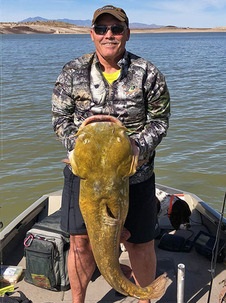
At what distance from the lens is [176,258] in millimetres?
4211

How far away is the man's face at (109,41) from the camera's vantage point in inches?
99.1

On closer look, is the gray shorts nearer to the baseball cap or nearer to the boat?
the boat

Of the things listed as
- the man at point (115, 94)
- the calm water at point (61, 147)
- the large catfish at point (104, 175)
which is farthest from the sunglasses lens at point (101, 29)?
the calm water at point (61, 147)

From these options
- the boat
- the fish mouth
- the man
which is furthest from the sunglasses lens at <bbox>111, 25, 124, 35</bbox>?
the boat

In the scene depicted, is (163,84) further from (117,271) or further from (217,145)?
(217,145)

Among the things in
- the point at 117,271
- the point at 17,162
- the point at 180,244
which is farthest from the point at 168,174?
the point at 117,271

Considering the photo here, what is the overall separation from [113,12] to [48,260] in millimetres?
2220

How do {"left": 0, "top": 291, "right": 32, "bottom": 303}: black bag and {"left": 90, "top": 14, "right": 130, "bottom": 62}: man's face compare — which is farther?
{"left": 0, "top": 291, "right": 32, "bottom": 303}: black bag

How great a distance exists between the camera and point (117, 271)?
2.44 m

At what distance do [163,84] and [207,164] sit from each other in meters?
6.79

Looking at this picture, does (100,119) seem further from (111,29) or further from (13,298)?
(13,298)

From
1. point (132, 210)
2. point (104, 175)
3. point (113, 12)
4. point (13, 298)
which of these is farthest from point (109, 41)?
point (13, 298)

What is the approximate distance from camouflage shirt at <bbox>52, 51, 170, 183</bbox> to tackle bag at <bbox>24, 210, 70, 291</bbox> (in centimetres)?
139

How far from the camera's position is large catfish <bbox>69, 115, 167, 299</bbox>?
2.09 metres
